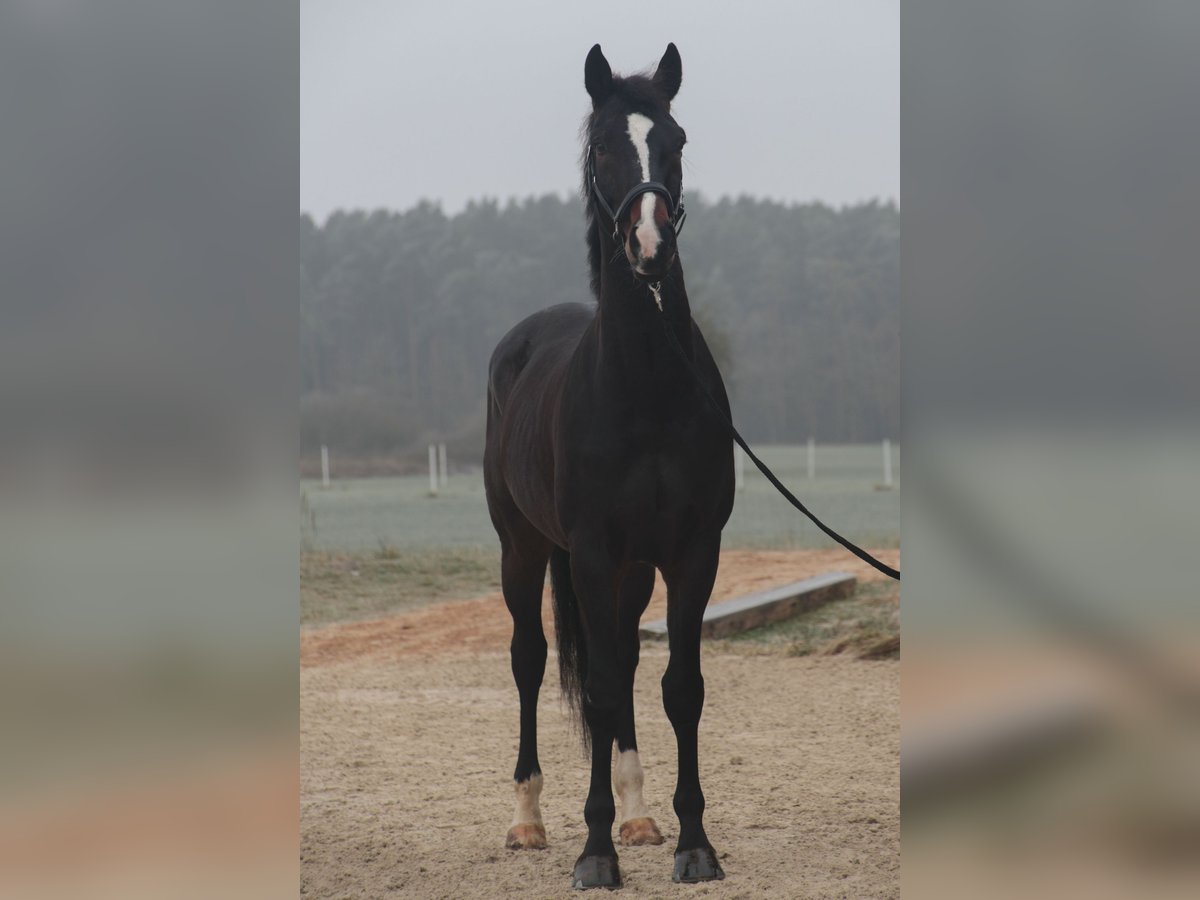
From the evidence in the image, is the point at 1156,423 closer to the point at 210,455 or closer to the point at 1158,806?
the point at 1158,806

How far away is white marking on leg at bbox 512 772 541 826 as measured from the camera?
385 cm

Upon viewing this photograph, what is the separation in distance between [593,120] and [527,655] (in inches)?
71.1

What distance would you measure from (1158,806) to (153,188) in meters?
1.76

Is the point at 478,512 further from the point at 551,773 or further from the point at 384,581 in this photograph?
the point at 551,773

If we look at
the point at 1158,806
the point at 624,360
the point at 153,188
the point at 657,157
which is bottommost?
the point at 1158,806

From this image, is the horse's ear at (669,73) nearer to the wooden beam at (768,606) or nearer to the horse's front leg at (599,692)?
the horse's front leg at (599,692)

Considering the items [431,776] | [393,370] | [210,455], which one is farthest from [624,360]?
[393,370]

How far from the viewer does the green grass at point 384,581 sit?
9.59 m

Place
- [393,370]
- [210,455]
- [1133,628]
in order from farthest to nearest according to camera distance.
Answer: [393,370] < [210,455] < [1133,628]

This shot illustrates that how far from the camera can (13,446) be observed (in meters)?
1.89

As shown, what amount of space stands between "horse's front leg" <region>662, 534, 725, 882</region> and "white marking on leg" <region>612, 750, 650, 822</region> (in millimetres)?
306

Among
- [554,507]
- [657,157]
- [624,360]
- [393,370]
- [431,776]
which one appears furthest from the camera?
[393,370]

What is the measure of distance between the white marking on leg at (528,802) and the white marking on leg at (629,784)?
0.27 metres

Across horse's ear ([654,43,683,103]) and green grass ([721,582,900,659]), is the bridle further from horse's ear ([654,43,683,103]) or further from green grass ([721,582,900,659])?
green grass ([721,582,900,659])
